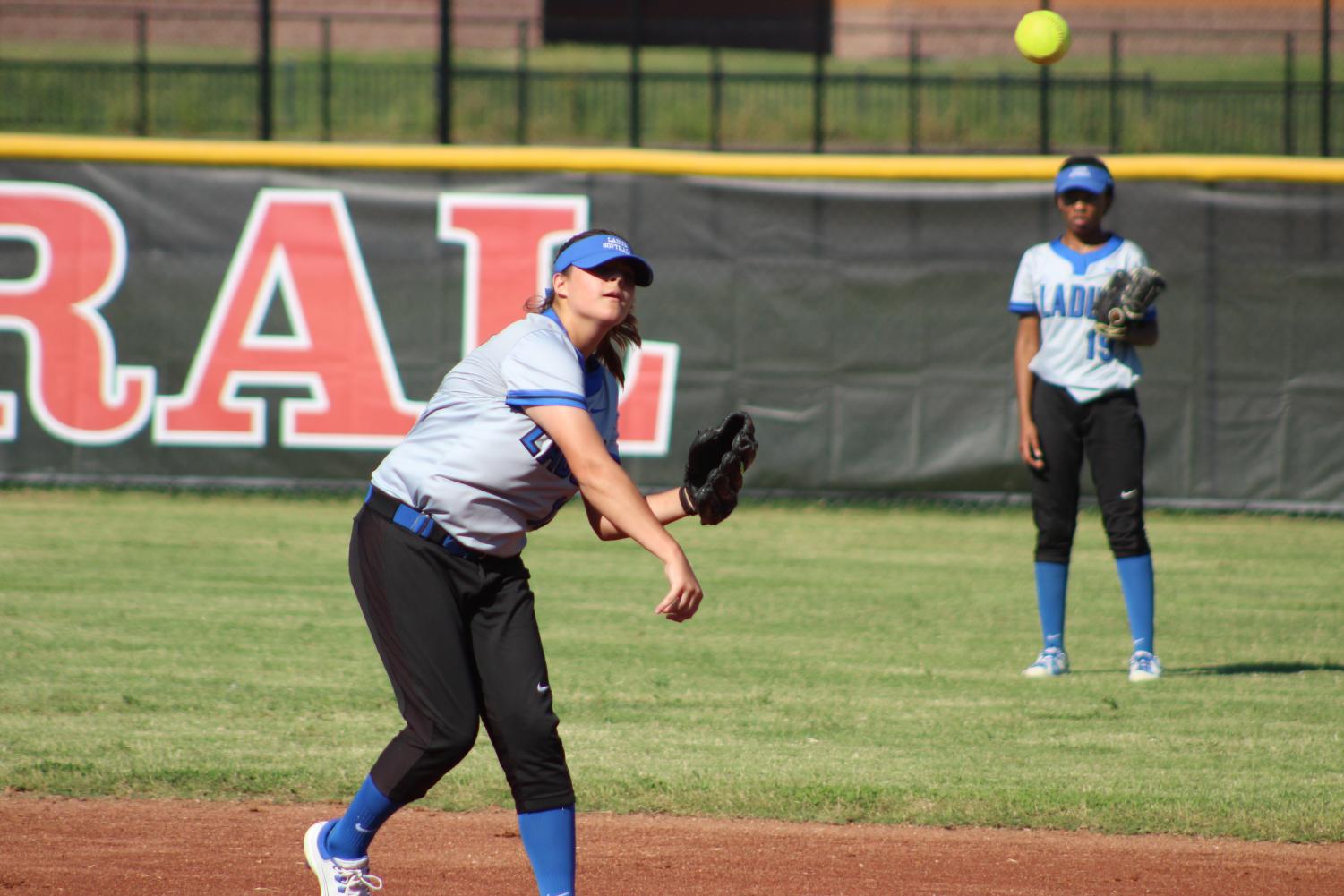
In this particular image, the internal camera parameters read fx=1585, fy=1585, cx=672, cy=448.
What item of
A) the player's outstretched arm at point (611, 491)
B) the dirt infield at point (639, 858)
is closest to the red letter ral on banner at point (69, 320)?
the dirt infield at point (639, 858)

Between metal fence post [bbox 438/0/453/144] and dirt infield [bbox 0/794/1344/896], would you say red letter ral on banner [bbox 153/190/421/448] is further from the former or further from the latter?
dirt infield [bbox 0/794/1344/896]

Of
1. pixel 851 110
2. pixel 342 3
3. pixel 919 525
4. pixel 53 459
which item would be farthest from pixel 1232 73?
pixel 53 459

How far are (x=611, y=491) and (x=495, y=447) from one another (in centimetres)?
35

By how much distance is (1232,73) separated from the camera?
905 inches

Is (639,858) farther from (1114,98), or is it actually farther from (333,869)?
(1114,98)

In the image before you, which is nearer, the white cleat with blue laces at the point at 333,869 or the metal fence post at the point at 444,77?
the white cleat with blue laces at the point at 333,869

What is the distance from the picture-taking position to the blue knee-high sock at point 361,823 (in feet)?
12.6

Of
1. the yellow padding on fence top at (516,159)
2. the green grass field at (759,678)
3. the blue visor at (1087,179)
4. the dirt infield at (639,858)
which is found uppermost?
the yellow padding on fence top at (516,159)

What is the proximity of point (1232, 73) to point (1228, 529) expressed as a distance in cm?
1428

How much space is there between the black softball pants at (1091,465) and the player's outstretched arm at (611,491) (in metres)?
3.63

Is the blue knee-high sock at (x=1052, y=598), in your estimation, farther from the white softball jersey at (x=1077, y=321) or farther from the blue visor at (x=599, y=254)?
the blue visor at (x=599, y=254)

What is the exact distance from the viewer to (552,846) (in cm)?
372

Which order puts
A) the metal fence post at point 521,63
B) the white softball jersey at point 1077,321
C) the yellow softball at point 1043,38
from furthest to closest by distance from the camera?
the metal fence post at point 521,63
the yellow softball at point 1043,38
the white softball jersey at point 1077,321

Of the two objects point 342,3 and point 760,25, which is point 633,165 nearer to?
point 760,25
